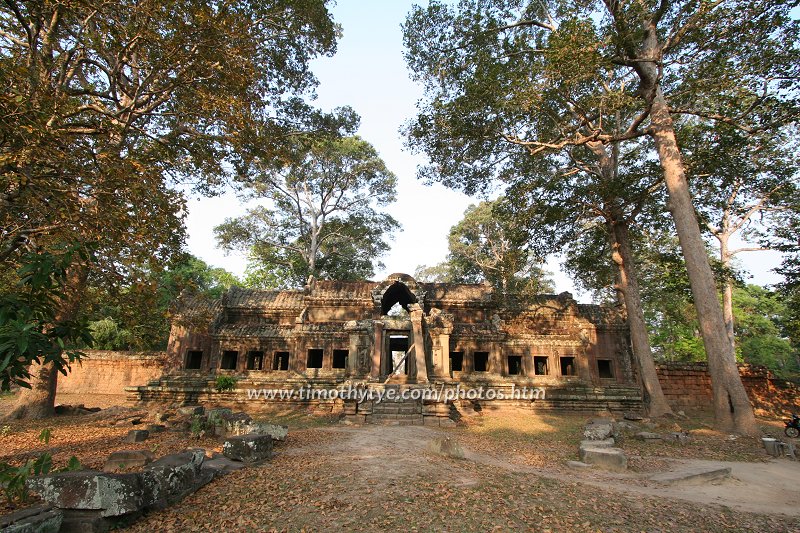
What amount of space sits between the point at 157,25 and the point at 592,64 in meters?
10.1

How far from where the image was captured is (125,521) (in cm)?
434

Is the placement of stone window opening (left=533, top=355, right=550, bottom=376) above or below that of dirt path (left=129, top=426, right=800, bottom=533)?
above

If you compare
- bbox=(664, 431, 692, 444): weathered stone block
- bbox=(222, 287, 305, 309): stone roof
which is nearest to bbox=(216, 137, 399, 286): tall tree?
bbox=(222, 287, 305, 309): stone roof

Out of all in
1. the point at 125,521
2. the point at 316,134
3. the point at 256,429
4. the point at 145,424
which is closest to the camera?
the point at 125,521

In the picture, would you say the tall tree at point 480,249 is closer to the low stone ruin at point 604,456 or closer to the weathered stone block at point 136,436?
the low stone ruin at point 604,456

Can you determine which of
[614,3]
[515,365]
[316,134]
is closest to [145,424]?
[316,134]

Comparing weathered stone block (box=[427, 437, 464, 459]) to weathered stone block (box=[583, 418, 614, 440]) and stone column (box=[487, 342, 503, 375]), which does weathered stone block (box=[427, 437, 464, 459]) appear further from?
stone column (box=[487, 342, 503, 375])

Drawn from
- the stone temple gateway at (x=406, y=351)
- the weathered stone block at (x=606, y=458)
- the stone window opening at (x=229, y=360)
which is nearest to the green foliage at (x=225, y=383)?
the stone temple gateway at (x=406, y=351)

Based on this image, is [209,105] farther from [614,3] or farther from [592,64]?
[614,3]

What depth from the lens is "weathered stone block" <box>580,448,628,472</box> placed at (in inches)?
307

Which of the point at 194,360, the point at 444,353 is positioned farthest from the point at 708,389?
the point at 194,360

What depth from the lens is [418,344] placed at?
17328 millimetres

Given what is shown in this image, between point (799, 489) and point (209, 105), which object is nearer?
point (799, 489)

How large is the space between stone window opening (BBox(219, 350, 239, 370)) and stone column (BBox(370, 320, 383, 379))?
765 centimetres
